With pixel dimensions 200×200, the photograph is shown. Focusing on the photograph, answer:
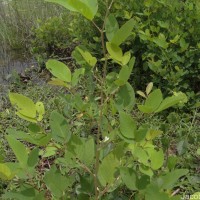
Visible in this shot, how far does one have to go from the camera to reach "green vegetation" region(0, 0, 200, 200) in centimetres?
126

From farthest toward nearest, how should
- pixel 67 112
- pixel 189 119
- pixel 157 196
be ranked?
pixel 189 119 < pixel 67 112 < pixel 157 196

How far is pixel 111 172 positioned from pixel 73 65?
2.65 m

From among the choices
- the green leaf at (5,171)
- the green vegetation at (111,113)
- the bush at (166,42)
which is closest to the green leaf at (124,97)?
the green vegetation at (111,113)

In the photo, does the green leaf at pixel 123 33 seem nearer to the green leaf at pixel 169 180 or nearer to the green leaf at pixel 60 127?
the green leaf at pixel 60 127

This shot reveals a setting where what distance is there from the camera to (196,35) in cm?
290

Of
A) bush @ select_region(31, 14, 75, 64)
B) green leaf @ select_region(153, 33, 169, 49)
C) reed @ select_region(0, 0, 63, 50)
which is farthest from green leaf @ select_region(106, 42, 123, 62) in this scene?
reed @ select_region(0, 0, 63, 50)

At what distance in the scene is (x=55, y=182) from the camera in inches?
52.1

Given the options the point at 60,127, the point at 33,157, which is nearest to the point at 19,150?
the point at 33,157

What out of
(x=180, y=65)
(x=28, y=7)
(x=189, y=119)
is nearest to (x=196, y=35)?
(x=180, y=65)

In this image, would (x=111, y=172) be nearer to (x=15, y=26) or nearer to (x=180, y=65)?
(x=180, y=65)

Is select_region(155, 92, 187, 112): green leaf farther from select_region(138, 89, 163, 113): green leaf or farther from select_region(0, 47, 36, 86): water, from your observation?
select_region(0, 47, 36, 86): water

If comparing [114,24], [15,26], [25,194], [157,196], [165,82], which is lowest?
[15,26]

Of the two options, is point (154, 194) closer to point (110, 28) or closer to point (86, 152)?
point (86, 152)

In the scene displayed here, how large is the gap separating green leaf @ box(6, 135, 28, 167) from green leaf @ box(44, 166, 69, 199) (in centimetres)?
8
